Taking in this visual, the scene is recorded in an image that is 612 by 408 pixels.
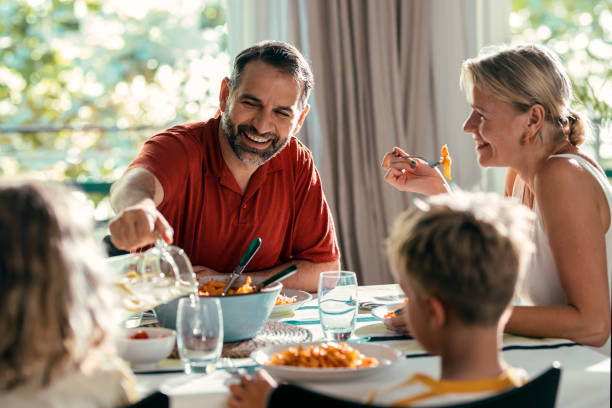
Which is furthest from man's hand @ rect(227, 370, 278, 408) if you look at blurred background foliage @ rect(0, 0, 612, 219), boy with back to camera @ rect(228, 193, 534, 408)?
blurred background foliage @ rect(0, 0, 612, 219)

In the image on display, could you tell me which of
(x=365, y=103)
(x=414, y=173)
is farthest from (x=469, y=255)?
(x=365, y=103)

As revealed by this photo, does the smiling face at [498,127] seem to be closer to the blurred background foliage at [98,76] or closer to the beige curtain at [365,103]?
the beige curtain at [365,103]

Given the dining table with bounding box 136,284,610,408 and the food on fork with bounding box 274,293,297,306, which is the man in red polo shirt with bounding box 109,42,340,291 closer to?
the food on fork with bounding box 274,293,297,306

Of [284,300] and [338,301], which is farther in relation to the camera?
[284,300]

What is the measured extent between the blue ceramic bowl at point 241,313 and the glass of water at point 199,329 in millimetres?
161

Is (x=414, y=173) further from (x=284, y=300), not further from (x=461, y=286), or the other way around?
(x=461, y=286)

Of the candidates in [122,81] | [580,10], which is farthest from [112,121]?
[580,10]

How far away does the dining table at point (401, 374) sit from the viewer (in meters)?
1.11

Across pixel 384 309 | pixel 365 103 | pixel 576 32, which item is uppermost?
pixel 576 32

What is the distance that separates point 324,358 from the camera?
1171 mm

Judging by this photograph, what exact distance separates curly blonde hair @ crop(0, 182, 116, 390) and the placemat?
439 mm

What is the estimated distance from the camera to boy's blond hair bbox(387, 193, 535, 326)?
984 millimetres

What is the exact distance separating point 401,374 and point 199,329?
357mm

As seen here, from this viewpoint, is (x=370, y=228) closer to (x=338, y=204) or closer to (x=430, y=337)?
(x=338, y=204)
